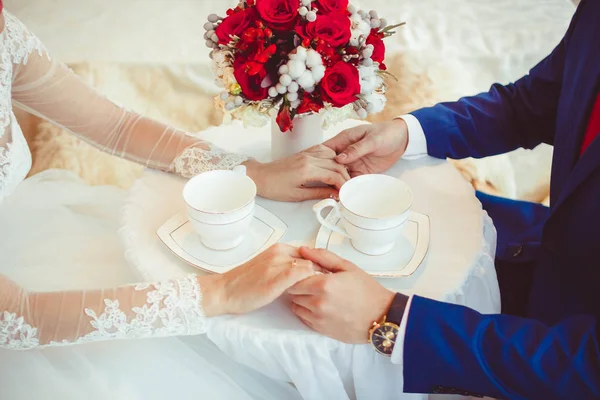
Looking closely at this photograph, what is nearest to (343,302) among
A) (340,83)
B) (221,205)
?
(221,205)

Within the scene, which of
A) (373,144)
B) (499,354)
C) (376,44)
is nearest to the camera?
(499,354)

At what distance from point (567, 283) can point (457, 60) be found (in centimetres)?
134

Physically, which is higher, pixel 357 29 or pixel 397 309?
pixel 357 29

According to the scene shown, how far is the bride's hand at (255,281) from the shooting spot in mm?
907

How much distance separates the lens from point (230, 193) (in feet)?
3.47

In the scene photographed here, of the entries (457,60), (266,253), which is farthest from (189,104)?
(266,253)

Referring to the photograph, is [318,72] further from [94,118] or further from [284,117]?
[94,118]

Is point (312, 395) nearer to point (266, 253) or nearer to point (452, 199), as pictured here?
point (266, 253)

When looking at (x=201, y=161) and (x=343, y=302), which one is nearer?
(x=343, y=302)

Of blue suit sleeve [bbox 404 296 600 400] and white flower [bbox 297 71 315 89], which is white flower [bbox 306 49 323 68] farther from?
blue suit sleeve [bbox 404 296 600 400]

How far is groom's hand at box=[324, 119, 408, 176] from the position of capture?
3.97ft

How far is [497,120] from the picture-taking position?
1306 millimetres

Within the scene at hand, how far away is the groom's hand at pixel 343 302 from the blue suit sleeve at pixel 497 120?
48cm

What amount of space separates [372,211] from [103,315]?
1.63 ft
